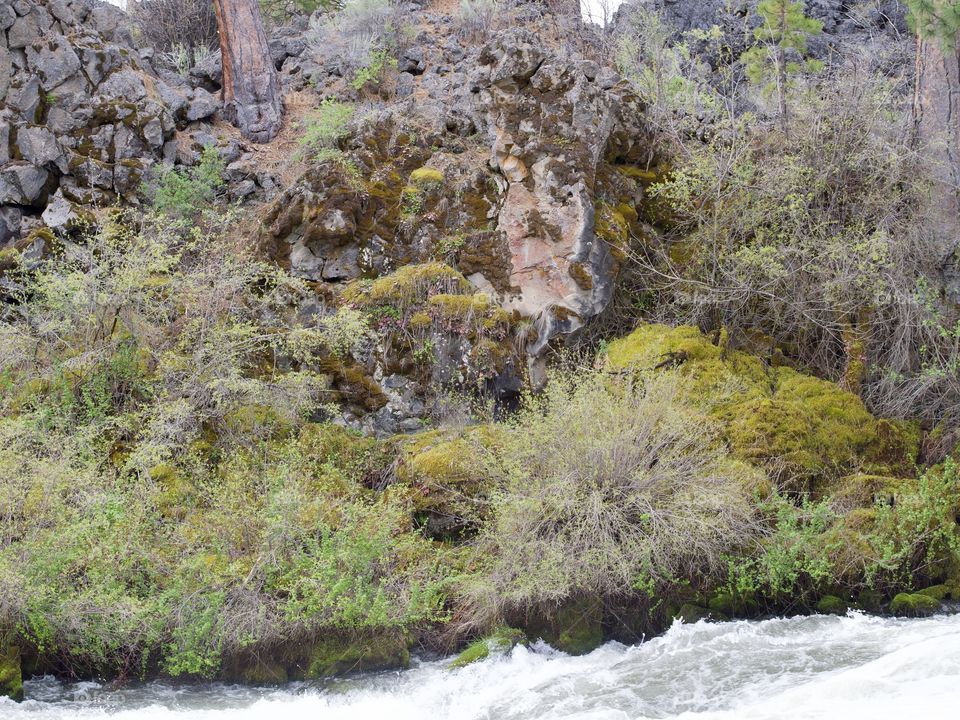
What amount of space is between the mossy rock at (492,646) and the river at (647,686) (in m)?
0.07

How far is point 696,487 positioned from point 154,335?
609 cm

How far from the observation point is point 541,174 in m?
11.2

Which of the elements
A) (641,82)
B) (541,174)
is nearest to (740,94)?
(641,82)

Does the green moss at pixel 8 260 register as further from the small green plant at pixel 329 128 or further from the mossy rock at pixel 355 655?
the mossy rock at pixel 355 655

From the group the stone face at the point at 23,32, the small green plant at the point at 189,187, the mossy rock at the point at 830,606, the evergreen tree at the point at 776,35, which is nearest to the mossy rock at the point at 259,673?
the mossy rock at the point at 830,606

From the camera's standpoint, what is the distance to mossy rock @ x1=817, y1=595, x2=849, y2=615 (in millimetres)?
7102

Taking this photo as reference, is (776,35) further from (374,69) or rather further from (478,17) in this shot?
(374,69)

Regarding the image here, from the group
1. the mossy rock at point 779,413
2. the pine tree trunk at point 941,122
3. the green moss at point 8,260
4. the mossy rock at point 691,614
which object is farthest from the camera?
the green moss at point 8,260

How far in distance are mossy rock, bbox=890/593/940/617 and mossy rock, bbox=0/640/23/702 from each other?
6635 mm

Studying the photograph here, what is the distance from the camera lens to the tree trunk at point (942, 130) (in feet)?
33.5

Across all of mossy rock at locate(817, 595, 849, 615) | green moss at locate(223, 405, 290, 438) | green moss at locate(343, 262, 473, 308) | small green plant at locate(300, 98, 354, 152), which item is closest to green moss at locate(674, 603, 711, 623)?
mossy rock at locate(817, 595, 849, 615)

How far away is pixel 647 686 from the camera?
6.14 m

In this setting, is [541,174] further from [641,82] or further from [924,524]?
[924,524]

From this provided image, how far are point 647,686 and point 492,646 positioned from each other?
3.99 feet
